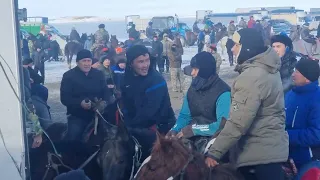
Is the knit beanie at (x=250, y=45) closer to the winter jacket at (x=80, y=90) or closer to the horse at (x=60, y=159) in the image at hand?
the horse at (x=60, y=159)

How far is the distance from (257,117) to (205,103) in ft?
4.05

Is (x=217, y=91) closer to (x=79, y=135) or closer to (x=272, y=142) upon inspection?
(x=272, y=142)

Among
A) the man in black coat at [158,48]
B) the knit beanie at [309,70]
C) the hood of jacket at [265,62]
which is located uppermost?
the hood of jacket at [265,62]

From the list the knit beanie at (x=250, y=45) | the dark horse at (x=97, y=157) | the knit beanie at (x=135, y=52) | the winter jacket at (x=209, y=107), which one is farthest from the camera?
the knit beanie at (x=135, y=52)

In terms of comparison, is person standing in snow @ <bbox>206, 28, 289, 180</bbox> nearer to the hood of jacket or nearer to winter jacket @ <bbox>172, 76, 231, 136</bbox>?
the hood of jacket

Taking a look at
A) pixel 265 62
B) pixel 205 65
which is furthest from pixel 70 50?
pixel 265 62

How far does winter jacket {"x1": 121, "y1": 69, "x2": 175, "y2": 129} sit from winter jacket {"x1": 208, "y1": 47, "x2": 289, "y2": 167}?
1.95 meters

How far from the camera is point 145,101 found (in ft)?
19.4

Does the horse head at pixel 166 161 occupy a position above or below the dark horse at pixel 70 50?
above

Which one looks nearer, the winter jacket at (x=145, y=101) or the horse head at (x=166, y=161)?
the horse head at (x=166, y=161)

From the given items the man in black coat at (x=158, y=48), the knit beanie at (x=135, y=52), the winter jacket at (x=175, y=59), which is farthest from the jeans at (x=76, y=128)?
the man in black coat at (x=158, y=48)

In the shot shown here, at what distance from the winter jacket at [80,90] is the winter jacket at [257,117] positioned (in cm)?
291

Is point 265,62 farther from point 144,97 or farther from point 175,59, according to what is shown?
point 175,59

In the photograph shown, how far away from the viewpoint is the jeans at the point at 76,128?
20.0 feet
